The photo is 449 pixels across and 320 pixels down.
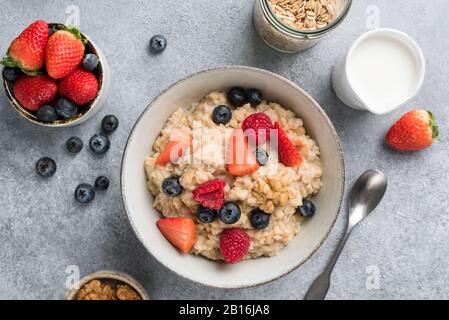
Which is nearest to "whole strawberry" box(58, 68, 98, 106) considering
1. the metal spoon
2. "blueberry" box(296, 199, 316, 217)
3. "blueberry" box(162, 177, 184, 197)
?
"blueberry" box(162, 177, 184, 197)

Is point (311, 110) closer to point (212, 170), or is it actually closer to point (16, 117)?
point (212, 170)

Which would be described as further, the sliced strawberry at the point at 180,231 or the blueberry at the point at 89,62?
the blueberry at the point at 89,62

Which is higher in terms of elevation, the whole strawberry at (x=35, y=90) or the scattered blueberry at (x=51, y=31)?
the scattered blueberry at (x=51, y=31)

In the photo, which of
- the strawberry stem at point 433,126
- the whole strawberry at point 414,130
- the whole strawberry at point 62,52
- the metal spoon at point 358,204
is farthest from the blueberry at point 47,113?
the strawberry stem at point 433,126

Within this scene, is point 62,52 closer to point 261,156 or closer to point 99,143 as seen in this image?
point 99,143

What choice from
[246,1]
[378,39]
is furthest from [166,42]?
[378,39]

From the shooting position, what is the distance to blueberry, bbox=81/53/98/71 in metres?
1.69

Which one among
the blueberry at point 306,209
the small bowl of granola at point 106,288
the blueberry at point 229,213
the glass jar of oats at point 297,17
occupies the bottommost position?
the small bowl of granola at point 106,288

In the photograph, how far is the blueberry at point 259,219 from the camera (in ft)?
4.94

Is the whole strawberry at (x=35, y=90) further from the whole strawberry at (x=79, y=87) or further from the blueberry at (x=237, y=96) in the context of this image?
the blueberry at (x=237, y=96)

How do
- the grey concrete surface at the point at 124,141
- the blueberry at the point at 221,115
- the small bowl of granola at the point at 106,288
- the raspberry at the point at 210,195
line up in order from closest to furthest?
the raspberry at the point at 210,195, the blueberry at the point at 221,115, the small bowl of granola at the point at 106,288, the grey concrete surface at the point at 124,141

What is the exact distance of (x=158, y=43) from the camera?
5.95 feet

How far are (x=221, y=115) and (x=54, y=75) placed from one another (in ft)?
1.74

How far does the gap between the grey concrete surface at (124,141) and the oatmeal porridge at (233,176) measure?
0.24 m
